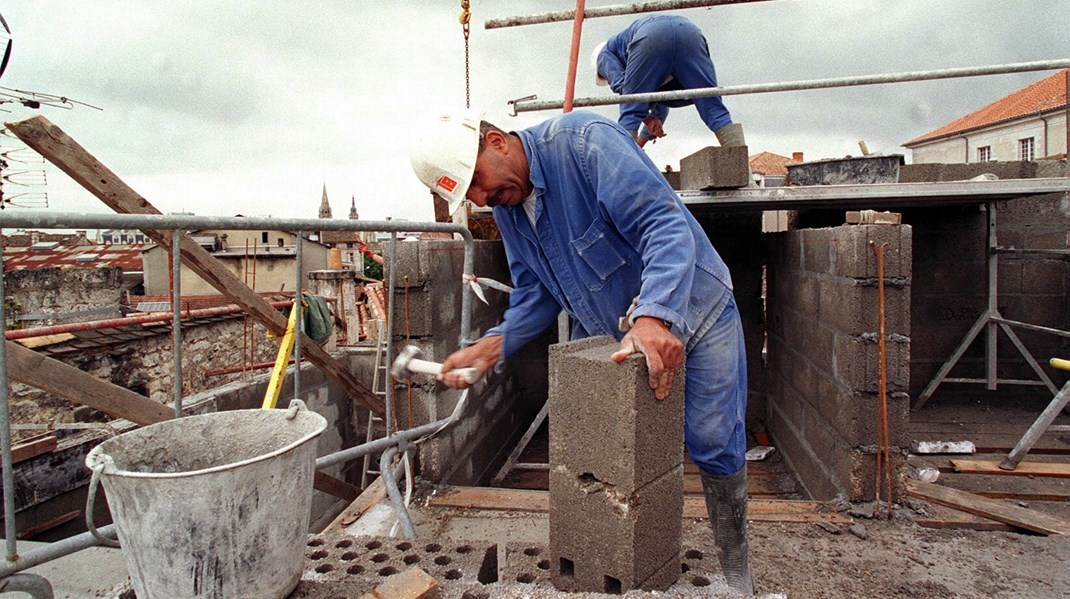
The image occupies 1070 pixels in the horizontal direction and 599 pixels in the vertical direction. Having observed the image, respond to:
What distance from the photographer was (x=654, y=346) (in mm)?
1910

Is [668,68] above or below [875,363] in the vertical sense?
above

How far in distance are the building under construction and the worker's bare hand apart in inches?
27.1

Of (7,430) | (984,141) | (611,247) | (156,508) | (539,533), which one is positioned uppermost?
(984,141)

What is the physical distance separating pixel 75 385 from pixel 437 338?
200 centimetres

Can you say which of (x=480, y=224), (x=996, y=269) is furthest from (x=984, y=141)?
(x=480, y=224)

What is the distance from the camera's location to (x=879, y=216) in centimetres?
339

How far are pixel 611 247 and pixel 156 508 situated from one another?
164cm

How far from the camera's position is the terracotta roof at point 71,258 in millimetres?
19391

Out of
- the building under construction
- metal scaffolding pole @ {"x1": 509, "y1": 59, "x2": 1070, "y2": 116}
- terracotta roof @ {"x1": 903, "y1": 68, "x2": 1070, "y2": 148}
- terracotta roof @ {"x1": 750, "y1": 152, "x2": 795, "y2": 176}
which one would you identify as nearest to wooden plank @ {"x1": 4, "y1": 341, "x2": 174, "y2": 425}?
the building under construction

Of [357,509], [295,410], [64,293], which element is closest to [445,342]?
[357,509]

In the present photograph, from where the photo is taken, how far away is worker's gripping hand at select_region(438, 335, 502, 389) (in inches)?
94.7

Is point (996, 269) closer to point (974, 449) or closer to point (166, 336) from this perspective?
point (974, 449)

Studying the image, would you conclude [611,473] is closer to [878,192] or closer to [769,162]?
[878,192]

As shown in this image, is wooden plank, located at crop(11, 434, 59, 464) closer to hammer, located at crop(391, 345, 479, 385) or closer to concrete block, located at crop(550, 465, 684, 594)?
hammer, located at crop(391, 345, 479, 385)
